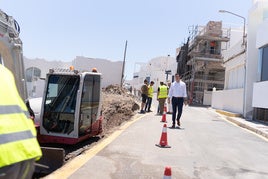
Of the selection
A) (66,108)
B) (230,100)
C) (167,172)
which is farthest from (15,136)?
(230,100)

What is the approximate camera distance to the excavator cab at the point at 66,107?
35.4 ft

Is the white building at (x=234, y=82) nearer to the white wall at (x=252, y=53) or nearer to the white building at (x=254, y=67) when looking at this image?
the white building at (x=254, y=67)

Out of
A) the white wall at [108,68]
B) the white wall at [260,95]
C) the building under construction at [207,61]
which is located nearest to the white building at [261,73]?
the white wall at [260,95]

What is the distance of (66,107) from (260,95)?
40.0ft

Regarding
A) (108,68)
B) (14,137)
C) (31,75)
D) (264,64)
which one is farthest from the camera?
(108,68)

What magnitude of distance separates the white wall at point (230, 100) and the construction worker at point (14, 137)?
2308cm

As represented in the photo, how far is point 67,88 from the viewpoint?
11.0 metres

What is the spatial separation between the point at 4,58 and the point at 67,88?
16.3ft

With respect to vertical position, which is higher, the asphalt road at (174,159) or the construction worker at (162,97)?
the construction worker at (162,97)

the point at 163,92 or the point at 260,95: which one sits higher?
the point at 260,95

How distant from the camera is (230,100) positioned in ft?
92.6

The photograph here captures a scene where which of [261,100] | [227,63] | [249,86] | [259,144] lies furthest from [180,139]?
[227,63]

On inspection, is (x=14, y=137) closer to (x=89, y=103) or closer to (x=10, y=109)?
(x=10, y=109)

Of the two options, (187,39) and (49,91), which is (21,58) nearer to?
(49,91)
